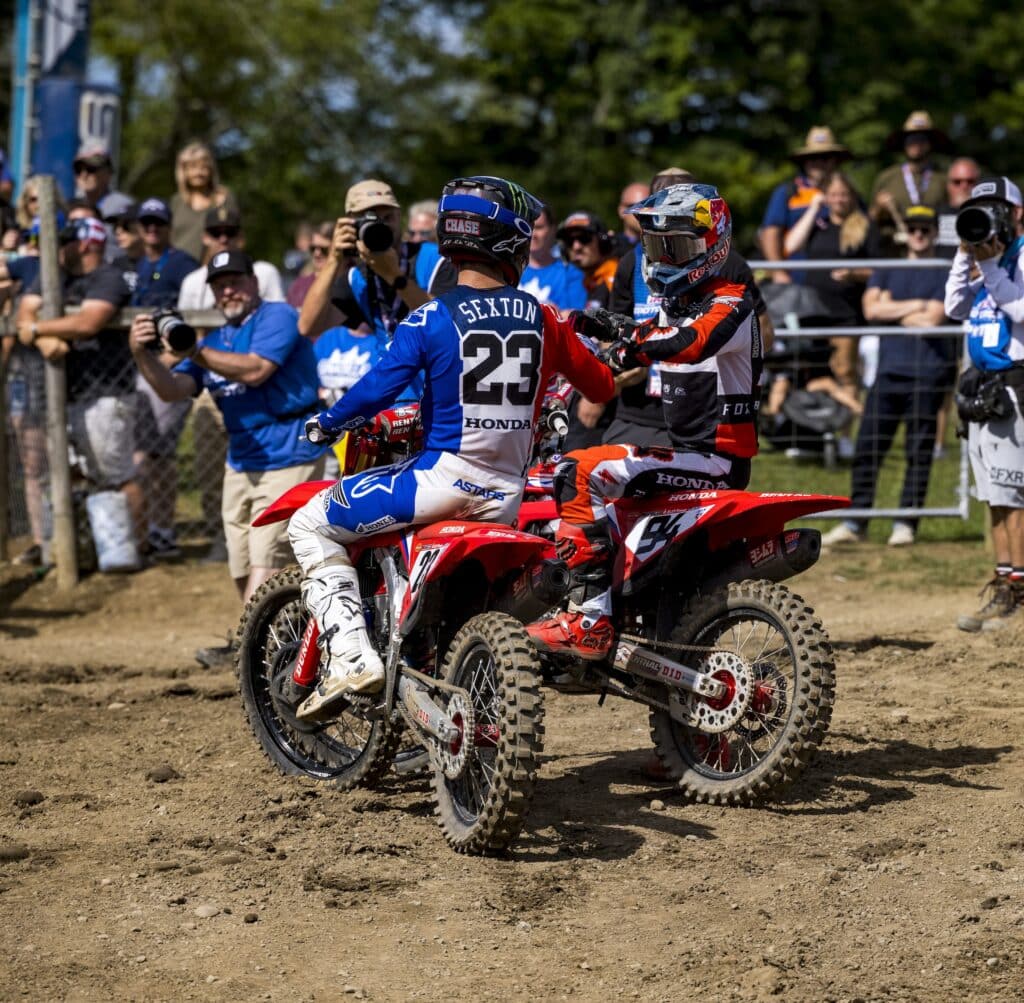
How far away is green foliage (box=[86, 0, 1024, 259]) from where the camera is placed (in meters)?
30.4

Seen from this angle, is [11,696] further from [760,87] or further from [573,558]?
[760,87]

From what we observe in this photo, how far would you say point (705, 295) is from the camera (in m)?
6.62

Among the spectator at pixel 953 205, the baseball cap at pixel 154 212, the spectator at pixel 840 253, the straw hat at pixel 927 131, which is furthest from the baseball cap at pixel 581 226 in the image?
the straw hat at pixel 927 131

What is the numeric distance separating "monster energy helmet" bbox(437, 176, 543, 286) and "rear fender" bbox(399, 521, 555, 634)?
0.93m

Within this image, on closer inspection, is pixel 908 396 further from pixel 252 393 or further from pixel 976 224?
pixel 252 393

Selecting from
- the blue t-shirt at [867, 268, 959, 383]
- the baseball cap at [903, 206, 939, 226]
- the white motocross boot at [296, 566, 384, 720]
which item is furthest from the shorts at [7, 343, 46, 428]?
the white motocross boot at [296, 566, 384, 720]

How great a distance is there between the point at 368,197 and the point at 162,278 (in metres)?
4.61

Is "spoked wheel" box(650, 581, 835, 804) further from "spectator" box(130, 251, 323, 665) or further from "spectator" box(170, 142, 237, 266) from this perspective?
"spectator" box(170, 142, 237, 266)

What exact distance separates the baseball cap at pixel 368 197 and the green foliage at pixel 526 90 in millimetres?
22568

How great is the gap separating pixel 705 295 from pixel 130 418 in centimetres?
620

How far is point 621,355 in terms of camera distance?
6219 mm

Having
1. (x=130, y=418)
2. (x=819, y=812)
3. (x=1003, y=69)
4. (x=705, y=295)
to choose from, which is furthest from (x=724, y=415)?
(x=1003, y=69)

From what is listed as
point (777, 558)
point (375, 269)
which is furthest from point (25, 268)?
point (777, 558)

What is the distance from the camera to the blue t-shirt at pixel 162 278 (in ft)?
40.4
